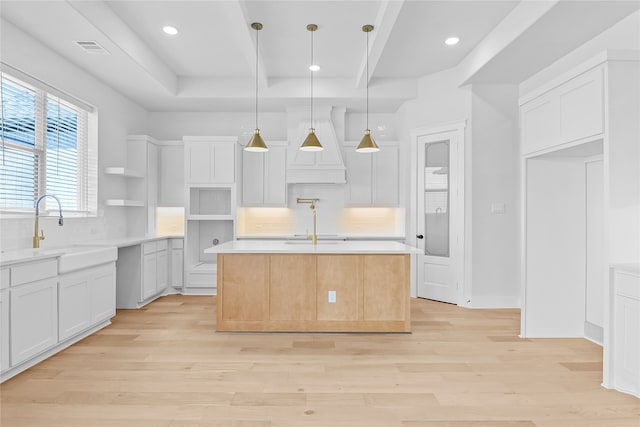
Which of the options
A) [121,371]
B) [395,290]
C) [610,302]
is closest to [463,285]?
[395,290]

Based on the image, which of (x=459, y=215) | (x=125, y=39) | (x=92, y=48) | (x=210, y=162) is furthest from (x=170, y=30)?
(x=459, y=215)

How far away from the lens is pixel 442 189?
5.12 metres

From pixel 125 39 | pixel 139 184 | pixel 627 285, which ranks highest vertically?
pixel 125 39

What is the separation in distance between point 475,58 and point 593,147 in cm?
184

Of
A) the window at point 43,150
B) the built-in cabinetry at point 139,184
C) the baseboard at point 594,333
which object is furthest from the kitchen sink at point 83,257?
the baseboard at point 594,333

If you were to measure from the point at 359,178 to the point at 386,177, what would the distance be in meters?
0.41

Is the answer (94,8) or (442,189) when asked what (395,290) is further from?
(94,8)

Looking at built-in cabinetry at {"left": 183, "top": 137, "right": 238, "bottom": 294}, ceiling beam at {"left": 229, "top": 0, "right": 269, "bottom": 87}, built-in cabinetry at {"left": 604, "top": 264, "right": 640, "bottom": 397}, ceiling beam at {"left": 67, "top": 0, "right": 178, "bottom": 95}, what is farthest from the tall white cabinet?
ceiling beam at {"left": 67, "top": 0, "right": 178, "bottom": 95}

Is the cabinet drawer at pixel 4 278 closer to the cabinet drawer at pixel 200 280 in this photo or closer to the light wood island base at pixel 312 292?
the light wood island base at pixel 312 292

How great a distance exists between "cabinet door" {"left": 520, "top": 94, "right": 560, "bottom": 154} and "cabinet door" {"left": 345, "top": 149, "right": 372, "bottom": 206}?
2.51 m

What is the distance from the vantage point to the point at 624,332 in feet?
8.32

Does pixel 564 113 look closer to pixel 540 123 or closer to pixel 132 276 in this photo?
pixel 540 123

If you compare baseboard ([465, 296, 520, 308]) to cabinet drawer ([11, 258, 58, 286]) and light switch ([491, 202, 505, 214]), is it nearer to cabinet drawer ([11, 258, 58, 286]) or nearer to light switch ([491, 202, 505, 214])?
light switch ([491, 202, 505, 214])

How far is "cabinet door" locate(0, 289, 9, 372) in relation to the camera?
2566 millimetres
